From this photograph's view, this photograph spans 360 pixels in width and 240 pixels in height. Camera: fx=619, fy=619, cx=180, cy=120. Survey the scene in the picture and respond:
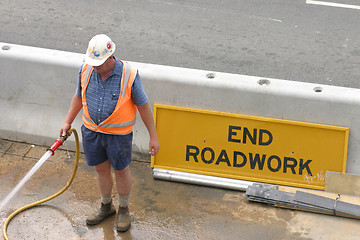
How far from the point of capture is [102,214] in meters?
6.09

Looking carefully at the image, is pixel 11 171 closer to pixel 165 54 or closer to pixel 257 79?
pixel 257 79

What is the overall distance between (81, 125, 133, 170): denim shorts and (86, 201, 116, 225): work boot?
0.53m

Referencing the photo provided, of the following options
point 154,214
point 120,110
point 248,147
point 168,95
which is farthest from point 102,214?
point 248,147

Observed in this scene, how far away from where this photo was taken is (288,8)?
1086 cm

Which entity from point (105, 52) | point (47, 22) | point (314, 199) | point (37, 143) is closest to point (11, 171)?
point (37, 143)

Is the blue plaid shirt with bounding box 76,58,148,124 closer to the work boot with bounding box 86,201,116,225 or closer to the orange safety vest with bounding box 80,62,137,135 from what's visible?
the orange safety vest with bounding box 80,62,137,135

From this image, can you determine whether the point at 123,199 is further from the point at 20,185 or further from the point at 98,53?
the point at 98,53

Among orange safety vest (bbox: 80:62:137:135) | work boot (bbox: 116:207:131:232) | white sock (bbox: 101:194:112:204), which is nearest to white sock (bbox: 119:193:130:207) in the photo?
work boot (bbox: 116:207:131:232)

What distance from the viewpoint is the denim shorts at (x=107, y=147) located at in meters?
5.64

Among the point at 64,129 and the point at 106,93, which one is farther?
the point at 64,129

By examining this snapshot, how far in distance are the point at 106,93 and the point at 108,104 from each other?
0.10m

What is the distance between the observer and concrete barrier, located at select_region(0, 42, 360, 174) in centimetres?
638

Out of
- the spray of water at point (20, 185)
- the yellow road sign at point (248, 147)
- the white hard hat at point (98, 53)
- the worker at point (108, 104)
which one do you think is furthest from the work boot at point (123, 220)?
the white hard hat at point (98, 53)

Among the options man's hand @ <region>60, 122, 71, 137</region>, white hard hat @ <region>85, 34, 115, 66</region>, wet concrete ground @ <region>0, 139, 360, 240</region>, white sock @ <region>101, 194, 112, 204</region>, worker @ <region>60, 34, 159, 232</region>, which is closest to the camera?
white hard hat @ <region>85, 34, 115, 66</region>
